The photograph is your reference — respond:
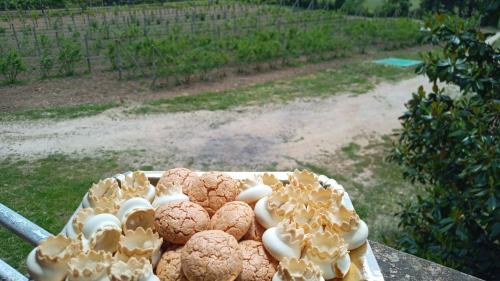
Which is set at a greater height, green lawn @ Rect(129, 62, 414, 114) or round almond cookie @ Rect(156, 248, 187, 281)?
round almond cookie @ Rect(156, 248, 187, 281)

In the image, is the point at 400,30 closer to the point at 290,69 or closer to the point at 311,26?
the point at 311,26

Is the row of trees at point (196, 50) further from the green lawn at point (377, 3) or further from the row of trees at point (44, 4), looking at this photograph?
the green lawn at point (377, 3)

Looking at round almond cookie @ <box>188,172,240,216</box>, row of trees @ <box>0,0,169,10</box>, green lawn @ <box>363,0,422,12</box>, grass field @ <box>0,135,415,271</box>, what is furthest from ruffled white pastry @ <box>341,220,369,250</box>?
green lawn @ <box>363,0,422,12</box>

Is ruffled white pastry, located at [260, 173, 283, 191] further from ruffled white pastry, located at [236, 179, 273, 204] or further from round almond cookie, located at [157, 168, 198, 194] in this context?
round almond cookie, located at [157, 168, 198, 194]

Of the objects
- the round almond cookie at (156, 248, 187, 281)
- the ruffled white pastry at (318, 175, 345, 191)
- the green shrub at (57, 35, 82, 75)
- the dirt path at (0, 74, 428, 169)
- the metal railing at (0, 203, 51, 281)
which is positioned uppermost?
the metal railing at (0, 203, 51, 281)

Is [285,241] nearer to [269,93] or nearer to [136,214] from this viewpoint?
[136,214]

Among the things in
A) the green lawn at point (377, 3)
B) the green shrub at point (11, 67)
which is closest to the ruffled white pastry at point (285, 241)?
the green shrub at point (11, 67)
